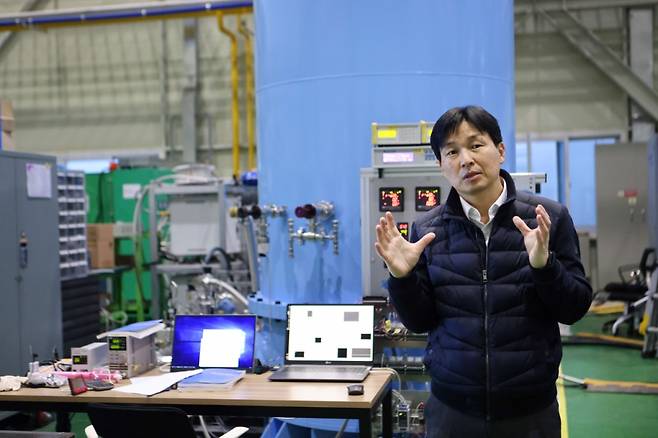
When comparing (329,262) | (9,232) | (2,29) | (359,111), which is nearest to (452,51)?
(359,111)

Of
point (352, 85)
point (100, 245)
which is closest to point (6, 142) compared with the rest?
point (100, 245)

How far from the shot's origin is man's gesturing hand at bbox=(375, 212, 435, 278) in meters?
2.02

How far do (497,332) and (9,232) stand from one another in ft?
14.6

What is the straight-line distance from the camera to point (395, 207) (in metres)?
3.77

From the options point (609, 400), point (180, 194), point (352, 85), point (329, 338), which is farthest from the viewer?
point (180, 194)

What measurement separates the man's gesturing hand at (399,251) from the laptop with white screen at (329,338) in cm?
128

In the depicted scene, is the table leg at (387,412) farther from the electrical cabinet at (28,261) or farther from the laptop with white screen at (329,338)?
the electrical cabinet at (28,261)

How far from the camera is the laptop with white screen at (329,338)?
3254 millimetres

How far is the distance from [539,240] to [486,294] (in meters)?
0.25

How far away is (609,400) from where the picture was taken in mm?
5297

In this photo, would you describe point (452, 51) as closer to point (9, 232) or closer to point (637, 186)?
point (9, 232)

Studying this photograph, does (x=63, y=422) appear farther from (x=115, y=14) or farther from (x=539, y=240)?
(x=115, y=14)

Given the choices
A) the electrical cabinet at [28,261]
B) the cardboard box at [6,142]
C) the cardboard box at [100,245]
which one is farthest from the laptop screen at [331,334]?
the cardboard box at [100,245]

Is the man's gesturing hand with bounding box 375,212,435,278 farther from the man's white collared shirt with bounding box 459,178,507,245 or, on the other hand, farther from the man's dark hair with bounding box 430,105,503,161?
the man's dark hair with bounding box 430,105,503,161
